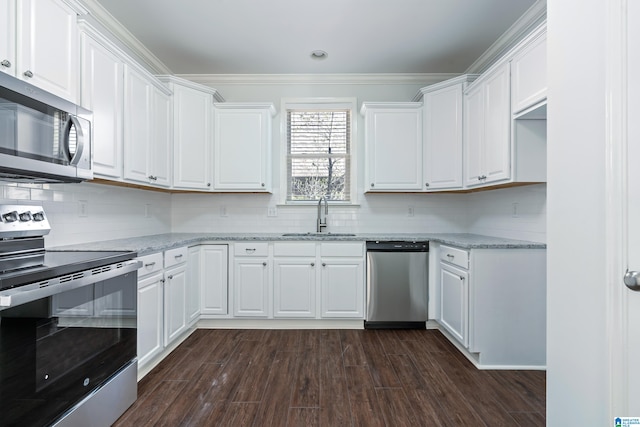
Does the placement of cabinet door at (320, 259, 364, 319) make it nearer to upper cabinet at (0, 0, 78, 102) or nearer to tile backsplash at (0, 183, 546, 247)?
tile backsplash at (0, 183, 546, 247)

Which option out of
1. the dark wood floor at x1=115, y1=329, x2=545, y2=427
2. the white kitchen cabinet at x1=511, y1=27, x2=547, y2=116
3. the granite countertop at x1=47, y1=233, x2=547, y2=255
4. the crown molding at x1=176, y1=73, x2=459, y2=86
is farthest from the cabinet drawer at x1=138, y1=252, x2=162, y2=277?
the white kitchen cabinet at x1=511, y1=27, x2=547, y2=116

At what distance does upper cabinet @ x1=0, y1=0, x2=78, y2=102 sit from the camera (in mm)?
1471

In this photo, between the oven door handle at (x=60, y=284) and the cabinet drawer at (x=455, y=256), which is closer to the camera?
the oven door handle at (x=60, y=284)

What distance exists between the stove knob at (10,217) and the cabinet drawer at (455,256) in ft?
9.56

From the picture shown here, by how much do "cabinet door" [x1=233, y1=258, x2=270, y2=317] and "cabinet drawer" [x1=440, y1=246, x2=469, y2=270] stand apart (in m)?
1.72

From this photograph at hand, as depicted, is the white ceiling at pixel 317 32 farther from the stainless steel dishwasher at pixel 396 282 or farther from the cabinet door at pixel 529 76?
the stainless steel dishwasher at pixel 396 282

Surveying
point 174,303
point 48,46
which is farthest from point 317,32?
point 174,303

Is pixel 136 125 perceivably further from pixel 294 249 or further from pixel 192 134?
pixel 294 249

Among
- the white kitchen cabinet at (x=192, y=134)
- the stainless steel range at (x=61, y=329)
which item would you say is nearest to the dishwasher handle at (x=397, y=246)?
the white kitchen cabinet at (x=192, y=134)

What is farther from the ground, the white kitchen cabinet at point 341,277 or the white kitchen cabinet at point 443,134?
the white kitchen cabinet at point 443,134

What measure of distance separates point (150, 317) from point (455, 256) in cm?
246

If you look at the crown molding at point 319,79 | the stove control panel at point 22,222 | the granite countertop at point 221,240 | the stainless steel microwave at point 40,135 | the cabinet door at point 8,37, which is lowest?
the granite countertop at point 221,240

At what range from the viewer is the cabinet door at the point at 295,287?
10.3 feet

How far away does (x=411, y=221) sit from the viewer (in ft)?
12.1
